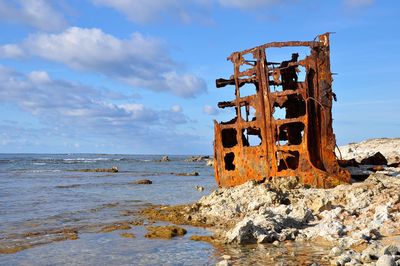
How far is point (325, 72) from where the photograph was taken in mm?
11742

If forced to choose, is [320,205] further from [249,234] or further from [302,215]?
[249,234]

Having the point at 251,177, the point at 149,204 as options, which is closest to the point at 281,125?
the point at 251,177

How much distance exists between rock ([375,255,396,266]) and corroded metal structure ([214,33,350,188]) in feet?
18.7

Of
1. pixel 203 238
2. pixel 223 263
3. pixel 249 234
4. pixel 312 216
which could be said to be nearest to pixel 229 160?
pixel 312 216

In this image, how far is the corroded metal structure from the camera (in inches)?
455

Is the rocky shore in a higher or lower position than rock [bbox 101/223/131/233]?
higher

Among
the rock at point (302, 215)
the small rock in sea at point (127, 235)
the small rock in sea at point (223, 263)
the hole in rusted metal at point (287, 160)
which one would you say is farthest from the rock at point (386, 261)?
the hole in rusted metal at point (287, 160)

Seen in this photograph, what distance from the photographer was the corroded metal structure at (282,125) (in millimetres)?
11547

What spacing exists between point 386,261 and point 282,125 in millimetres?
7699

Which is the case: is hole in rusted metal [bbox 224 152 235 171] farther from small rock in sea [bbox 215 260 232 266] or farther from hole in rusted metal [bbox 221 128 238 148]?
small rock in sea [bbox 215 260 232 266]

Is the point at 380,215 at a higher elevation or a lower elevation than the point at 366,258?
higher

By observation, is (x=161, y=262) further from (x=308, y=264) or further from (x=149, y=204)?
(x=149, y=204)

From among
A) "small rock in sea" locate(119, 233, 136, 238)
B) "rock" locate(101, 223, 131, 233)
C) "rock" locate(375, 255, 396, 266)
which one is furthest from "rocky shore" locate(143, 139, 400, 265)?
"small rock in sea" locate(119, 233, 136, 238)

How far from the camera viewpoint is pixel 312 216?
28.0 feet
